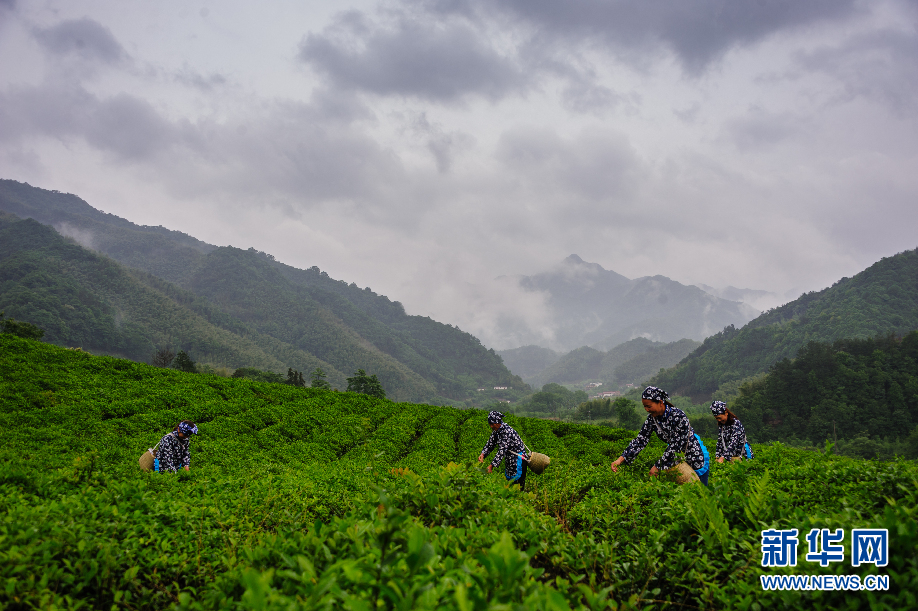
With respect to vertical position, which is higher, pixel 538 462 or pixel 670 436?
pixel 670 436

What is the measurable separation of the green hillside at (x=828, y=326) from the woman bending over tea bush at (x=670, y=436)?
111250mm

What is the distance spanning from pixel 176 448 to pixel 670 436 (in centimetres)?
1051

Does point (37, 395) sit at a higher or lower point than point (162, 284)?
lower

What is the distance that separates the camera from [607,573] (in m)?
2.93

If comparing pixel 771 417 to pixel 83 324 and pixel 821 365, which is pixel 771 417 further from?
pixel 83 324

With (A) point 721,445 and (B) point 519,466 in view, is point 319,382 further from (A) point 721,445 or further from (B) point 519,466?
(A) point 721,445

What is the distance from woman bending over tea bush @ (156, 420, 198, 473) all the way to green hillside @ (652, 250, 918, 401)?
380ft

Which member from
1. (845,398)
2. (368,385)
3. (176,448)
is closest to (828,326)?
(845,398)

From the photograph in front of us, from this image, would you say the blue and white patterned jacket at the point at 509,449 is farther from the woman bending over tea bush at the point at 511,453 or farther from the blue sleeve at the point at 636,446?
the blue sleeve at the point at 636,446

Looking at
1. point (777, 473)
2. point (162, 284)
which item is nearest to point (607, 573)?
point (777, 473)

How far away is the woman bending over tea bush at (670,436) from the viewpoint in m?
6.32

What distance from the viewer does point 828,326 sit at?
101750 mm

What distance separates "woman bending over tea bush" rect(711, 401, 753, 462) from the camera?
8.37 meters

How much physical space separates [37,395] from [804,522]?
74.1ft
